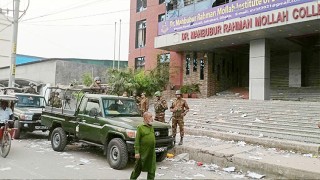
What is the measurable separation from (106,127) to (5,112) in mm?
3553

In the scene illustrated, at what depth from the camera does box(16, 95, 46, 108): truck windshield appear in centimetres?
1347

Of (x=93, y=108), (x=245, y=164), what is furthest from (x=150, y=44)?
(x=245, y=164)

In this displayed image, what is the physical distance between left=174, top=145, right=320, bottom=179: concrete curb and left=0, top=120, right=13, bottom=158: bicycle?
191 inches

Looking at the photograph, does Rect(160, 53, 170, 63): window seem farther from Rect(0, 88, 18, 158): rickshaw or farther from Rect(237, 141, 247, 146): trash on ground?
Rect(0, 88, 18, 158): rickshaw

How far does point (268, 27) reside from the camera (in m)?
15.4

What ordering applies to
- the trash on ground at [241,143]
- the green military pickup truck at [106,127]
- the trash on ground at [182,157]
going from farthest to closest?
1. the trash on ground at [241,143]
2. the trash on ground at [182,157]
3. the green military pickup truck at [106,127]

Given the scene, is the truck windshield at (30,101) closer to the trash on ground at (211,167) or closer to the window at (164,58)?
the trash on ground at (211,167)

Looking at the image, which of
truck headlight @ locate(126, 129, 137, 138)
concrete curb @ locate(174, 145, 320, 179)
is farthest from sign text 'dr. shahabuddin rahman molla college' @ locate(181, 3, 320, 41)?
truck headlight @ locate(126, 129, 137, 138)

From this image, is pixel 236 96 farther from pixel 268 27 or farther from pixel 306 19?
pixel 306 19

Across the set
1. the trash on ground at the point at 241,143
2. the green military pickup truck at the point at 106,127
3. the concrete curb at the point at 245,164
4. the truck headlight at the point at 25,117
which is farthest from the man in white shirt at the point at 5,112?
the trash on ground at the point at 241,143

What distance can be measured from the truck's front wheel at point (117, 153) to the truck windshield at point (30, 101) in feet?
23.5

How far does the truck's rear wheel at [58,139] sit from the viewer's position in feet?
32.3

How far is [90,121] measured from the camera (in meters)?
8.91

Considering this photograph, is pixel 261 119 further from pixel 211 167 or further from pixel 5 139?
pixel 5 139
